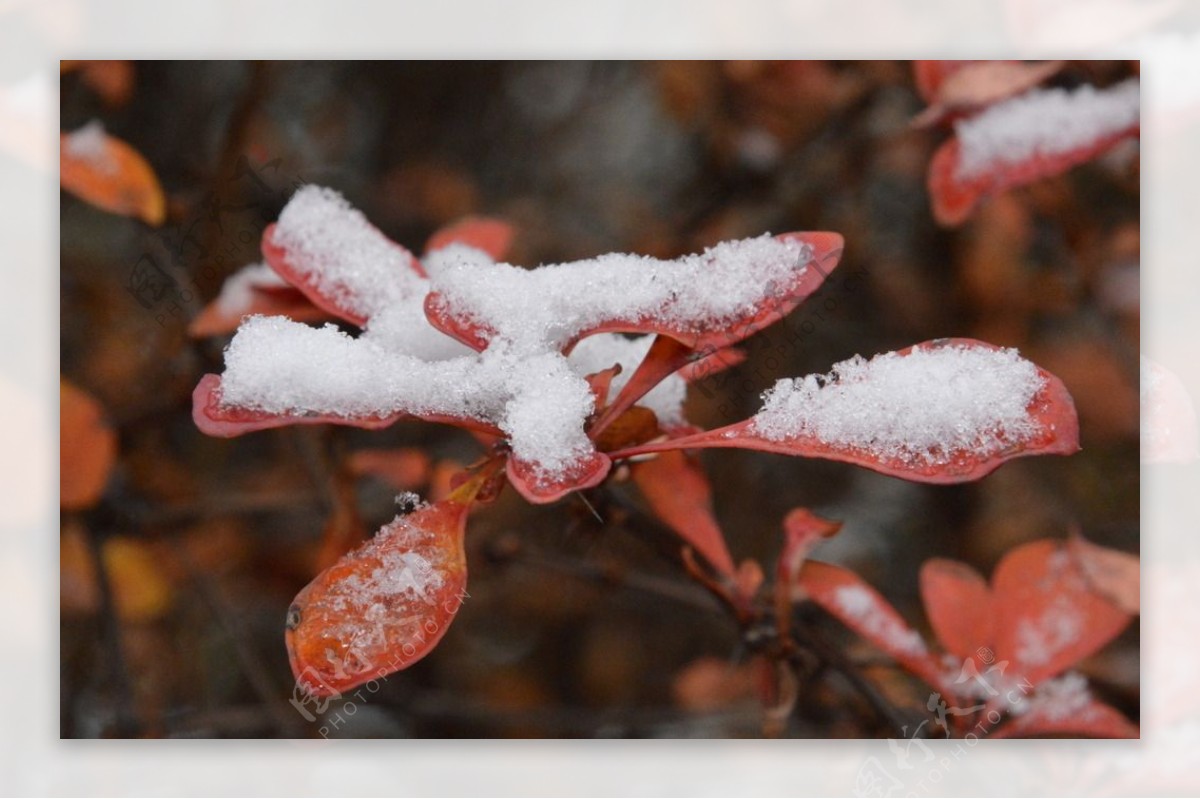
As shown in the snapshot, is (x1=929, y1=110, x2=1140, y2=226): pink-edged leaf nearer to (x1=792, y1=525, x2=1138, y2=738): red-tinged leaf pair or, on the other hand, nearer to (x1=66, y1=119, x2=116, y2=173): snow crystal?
(x1=792, y1=525, x2=1138, y2=738): red-tinged leaf pair

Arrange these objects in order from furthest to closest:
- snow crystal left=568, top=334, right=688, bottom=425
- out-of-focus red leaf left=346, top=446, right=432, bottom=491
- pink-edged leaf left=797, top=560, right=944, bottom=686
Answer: out-of-focus red leaf left=346, top=446, right=432, bottom=491
pink-edged leaf left=797, top=560, right=944, bottom=686
snow crystal left=568, top=334, right=688, bottom=425

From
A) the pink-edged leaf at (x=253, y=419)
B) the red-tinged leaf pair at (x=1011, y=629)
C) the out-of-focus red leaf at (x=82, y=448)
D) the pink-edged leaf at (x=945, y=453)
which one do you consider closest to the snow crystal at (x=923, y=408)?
the pink-edged leaf at (x=945, y=453)

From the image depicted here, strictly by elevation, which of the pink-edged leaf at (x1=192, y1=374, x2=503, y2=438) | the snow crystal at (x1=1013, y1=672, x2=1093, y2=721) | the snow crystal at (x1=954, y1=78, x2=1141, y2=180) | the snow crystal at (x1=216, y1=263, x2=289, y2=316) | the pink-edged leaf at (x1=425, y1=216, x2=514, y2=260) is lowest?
the snow crystal at (x1=1013, y1=672, x2=1093, y2=721)

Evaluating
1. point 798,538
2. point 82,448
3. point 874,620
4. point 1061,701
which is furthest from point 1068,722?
point 82,448

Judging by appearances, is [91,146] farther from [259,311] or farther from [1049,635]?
[1049,635]

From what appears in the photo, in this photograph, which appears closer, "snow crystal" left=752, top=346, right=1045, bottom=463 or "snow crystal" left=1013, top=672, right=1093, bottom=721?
"snow crystal" left=752, top=346, right=1045, bottom=463

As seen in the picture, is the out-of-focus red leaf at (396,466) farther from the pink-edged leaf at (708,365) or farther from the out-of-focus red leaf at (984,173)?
the out-of-focus red leaf at (984,173)

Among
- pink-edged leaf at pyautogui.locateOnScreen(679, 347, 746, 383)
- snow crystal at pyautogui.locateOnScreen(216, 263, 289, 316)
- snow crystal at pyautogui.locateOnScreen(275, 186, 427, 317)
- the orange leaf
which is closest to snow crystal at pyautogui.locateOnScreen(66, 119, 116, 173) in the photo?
the orange leaf
